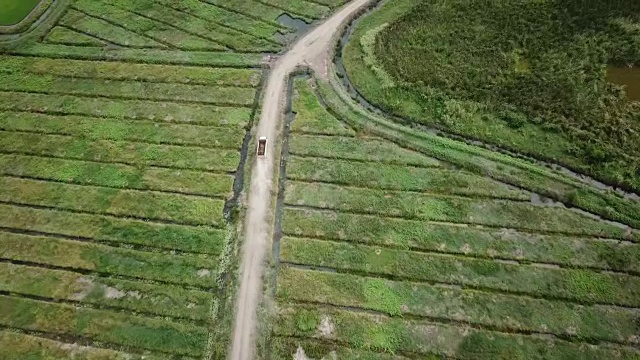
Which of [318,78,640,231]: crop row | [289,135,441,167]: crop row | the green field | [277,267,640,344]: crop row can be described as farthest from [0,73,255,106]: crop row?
[277,267,640,344]: crop row

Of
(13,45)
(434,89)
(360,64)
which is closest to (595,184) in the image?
(434,89)

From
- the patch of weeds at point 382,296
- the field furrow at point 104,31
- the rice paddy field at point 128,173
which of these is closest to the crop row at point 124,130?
the rice paddy field at point 128,173

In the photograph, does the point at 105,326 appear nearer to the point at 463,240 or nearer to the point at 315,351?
the point at 315,351

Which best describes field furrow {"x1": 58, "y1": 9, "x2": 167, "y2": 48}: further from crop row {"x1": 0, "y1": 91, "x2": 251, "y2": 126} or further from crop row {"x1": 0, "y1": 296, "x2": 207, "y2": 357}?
crop row {"x1": 0, "y1": 296, "x2": 207, "y2": 357}

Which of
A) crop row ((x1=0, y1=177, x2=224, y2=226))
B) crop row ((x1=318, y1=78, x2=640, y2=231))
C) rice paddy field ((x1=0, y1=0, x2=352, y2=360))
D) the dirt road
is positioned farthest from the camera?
crop row ((x1=0, y1=177, x2=224, y2=226))

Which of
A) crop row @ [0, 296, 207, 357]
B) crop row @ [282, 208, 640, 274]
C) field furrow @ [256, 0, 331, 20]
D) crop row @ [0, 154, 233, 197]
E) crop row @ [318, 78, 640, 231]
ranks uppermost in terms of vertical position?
field furrow @ [256, 0, 331, 20]

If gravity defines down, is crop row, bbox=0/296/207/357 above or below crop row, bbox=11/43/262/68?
below
